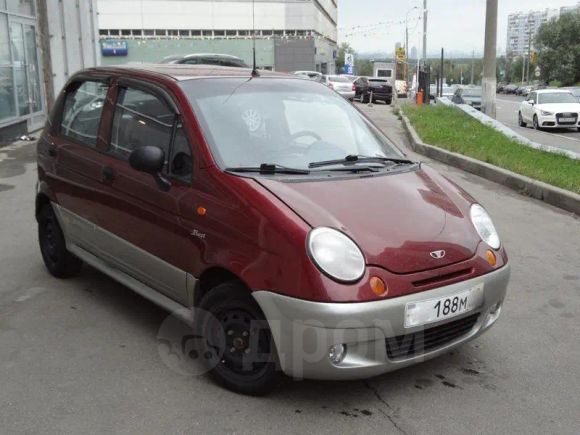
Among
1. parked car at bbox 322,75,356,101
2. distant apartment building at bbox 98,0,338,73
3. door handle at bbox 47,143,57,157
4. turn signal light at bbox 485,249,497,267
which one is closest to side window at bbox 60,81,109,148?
door handle at bbox 47,143,57,157

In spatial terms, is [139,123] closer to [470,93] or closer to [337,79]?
[337,79]

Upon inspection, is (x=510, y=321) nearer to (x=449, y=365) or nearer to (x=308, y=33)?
(x=449, y=365)

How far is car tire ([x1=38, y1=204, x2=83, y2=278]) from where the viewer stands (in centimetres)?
511

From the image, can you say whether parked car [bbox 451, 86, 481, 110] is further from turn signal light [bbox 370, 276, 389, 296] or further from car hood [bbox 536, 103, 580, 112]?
turn signal light [bbox 370, 276, 389, 296]

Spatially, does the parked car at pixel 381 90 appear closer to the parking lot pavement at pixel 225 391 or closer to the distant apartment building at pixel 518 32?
the parking lot pavement at pixel 225 391

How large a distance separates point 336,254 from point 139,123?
5.93 feet

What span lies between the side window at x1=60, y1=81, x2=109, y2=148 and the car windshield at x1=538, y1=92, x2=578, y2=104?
22.1m

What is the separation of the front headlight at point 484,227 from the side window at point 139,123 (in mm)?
1883

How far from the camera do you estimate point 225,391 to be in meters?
3.42

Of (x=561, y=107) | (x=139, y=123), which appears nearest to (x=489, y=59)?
(x=561, y=107)

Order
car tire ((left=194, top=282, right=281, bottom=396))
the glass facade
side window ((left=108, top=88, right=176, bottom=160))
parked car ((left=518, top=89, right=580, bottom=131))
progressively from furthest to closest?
parked car ((left=518, top=89, right=580, bottom=131)), the glass facade, side window ((left=108, top=88, right=176, bottom=160)), car tire ((left=194, top=282, right=281, bottom=396))

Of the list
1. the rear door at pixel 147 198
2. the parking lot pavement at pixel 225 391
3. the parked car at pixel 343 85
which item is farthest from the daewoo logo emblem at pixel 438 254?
the parked car at pixel 343 85

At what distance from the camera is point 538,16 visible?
5261 inches

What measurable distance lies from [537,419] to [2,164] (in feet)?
32.9
